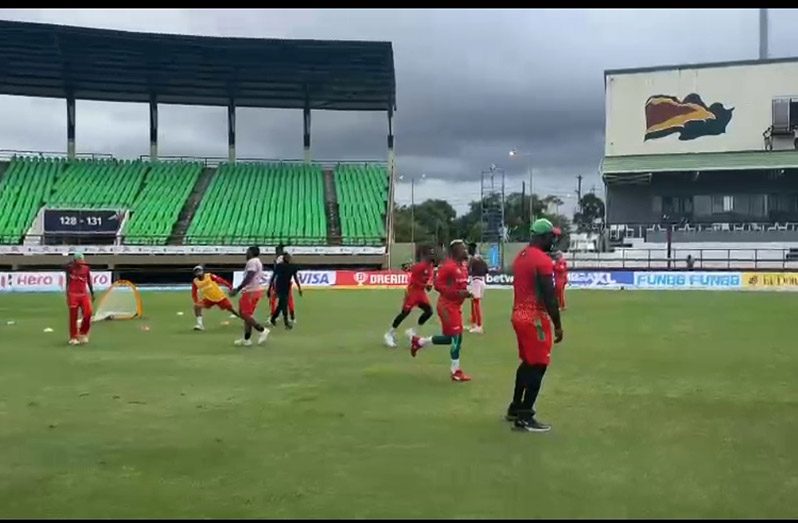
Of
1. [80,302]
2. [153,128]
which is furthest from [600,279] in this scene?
[153,128]

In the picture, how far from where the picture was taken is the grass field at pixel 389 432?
5973 mm

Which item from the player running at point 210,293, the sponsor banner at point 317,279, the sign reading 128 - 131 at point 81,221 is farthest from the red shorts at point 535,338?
A: the sign reading 128 - 131 at point 81,221

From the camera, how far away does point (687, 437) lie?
7.88 metres

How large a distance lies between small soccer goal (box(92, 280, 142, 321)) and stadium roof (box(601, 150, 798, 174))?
132 feet

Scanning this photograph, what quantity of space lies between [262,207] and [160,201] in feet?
21.5

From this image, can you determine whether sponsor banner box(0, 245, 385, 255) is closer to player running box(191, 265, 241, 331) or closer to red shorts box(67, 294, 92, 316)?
player running box(191, 265, 241, 331)

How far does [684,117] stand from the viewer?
5653cm

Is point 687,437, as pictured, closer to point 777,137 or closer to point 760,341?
point 760,341

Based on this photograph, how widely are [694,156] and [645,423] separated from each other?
5067 centimetres

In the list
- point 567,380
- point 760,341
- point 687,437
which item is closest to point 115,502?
point 687,437

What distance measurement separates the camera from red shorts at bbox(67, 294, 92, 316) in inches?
626

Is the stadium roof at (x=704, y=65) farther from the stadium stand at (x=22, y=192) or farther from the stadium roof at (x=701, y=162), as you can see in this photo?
the stadium stand at (x=22, y=192)

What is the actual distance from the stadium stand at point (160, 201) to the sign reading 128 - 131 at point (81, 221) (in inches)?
42.4

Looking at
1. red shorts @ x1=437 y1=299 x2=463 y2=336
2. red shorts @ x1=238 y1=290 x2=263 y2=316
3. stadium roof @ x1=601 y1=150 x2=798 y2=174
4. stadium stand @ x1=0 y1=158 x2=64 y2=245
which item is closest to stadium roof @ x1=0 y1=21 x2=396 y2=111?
stadium stand @ x1=0 y1=158 x2=64 y2=245
